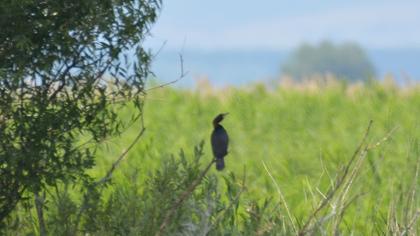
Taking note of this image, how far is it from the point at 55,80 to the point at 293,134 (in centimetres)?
1298

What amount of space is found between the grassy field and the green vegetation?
1.5 inches

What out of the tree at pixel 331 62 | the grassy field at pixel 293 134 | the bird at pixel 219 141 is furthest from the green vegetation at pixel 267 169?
the tree at pixel 331 62

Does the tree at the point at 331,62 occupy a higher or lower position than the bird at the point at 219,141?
higher

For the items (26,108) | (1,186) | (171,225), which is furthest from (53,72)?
(171,225)

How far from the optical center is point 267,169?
873cm

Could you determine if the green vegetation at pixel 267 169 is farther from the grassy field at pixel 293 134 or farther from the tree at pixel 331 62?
the tree at pixel 331 62

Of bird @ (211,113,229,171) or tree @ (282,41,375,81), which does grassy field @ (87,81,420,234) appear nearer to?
bird @ (211,113,229,171)

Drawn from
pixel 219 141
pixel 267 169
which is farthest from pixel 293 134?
pixel 219 141

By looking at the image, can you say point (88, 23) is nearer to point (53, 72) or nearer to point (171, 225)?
point (53, 72)

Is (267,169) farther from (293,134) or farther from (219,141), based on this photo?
(293,134)

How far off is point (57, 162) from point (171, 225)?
3.85 feet

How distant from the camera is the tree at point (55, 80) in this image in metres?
8.28

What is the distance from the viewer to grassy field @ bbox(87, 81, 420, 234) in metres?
14.3

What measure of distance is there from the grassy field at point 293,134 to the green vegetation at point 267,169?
4 centimetres
